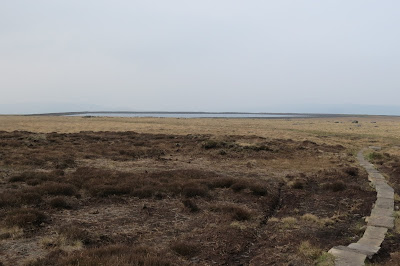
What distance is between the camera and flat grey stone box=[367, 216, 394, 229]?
977 cm

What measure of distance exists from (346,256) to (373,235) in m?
2.15

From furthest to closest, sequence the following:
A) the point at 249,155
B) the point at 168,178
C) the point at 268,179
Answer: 1. the point at 249,155
2. the point at 268,179
3. the point at 168,178

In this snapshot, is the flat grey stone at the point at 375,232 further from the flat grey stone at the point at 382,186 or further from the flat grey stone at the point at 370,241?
the flat grey stone at the point at 382,186

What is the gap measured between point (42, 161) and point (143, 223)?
14.0 metres

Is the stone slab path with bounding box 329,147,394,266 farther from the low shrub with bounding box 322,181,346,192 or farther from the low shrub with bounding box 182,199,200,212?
the low shrub with bounding box 182,199,200,212

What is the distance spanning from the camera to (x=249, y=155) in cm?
2777

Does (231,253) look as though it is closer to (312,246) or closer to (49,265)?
(312,246)

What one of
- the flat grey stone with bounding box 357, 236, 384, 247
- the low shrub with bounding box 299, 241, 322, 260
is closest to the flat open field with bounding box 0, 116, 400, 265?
the low shrub with bounding box 299, 241, 322, 260

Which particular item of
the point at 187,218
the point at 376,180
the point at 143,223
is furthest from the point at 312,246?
the point at 376,180

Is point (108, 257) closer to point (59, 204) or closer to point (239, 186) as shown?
point (59, 204)

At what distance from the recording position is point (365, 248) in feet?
25.7

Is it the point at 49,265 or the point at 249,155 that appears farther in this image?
the point at 249,155

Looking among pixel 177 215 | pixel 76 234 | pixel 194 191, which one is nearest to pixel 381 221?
pixel 177 215

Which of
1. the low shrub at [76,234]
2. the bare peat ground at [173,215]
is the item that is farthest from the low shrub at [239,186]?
the low shrub at [76,234]
